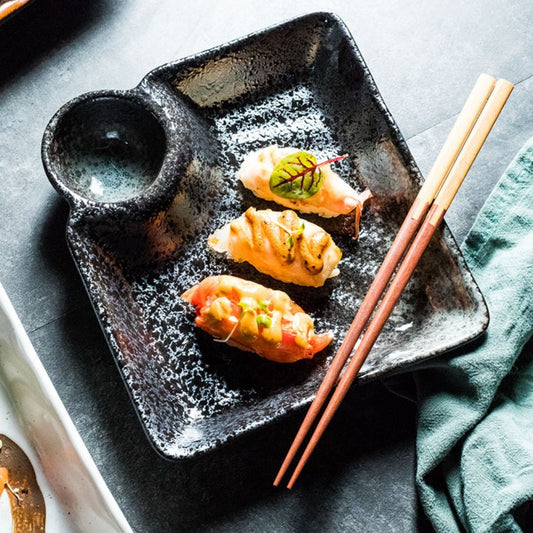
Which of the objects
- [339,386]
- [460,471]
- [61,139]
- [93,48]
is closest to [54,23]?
[93,48]

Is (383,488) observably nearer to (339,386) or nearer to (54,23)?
(339,386)

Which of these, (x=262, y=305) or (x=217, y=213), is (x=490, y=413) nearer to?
(x=262, y=305)

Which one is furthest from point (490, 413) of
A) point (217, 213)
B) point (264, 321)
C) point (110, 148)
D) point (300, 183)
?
point (110, 148)

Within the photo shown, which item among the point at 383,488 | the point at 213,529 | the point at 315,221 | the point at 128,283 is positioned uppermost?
the point at 128,283

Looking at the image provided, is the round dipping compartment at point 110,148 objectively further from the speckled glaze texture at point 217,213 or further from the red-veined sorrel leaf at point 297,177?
the red-veined sorrel leaf at point 297,177

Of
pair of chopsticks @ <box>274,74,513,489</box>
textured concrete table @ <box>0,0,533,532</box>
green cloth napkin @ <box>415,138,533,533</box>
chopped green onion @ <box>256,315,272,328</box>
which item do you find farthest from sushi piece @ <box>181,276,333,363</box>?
green cloth napkin @ <box>415,138,533,533</box>

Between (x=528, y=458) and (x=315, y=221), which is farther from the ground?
(x=315, y=221)

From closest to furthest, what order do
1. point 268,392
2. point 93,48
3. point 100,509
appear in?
point 100,509, point 268,392, point 93,48

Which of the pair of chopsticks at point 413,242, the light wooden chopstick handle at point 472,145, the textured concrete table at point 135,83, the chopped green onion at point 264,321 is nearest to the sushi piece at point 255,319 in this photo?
the chopped green onion at point 264,321
